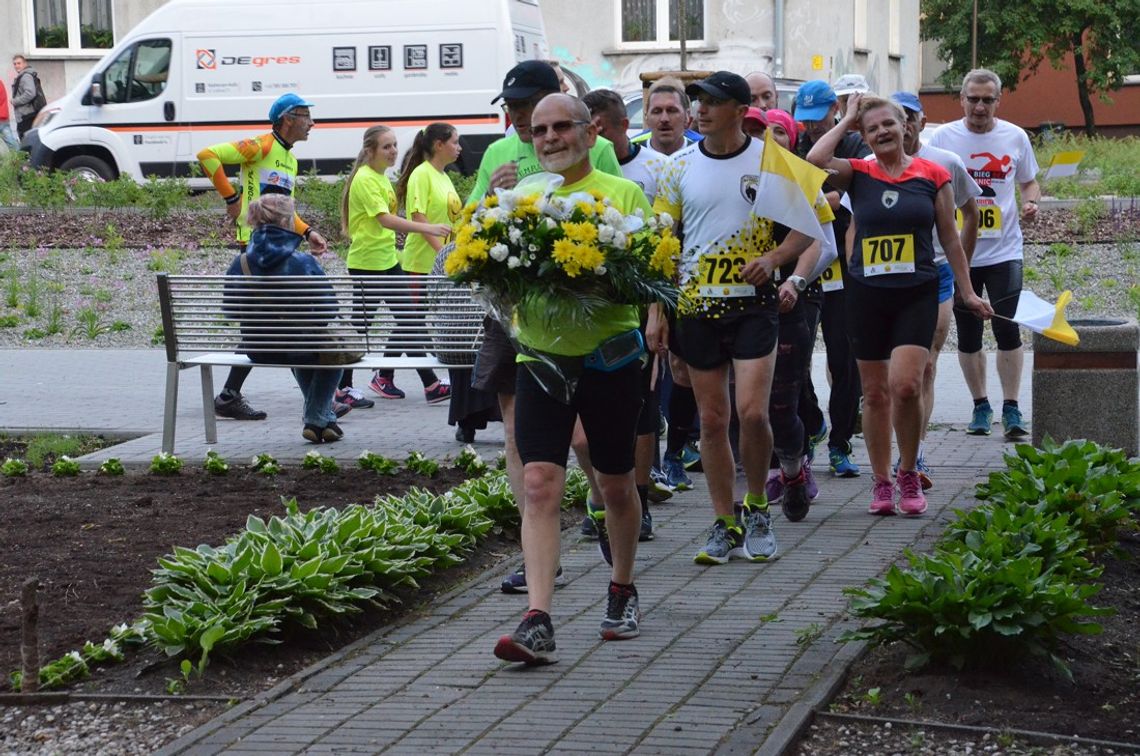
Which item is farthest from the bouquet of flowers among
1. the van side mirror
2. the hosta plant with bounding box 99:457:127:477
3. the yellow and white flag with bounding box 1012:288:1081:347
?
the van side mirror

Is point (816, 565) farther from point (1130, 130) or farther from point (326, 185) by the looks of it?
point (1130, 130)

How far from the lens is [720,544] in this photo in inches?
275

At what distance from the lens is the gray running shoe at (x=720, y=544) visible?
22.9 feet

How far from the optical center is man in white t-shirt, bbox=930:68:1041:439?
10.1 m

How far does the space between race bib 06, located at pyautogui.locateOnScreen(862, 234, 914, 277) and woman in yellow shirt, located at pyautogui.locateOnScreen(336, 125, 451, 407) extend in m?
4.32

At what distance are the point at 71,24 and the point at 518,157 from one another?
1230 inches

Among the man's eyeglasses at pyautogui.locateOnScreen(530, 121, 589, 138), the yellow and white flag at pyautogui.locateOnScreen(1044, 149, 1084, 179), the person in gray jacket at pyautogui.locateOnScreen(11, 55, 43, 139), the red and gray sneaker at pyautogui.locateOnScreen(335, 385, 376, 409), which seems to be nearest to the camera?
the man's eyeglasses at pyautogui.locateOnScreen(530, 121, 589, 138)

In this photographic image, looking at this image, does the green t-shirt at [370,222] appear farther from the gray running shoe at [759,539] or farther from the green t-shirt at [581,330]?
the green t-shirt at [581,330]

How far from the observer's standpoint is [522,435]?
18.6 ft

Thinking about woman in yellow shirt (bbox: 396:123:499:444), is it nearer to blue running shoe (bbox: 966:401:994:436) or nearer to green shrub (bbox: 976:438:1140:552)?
blue running shoe (bbox: 966:401:994:436)

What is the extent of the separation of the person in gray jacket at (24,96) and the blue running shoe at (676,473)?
24.3m

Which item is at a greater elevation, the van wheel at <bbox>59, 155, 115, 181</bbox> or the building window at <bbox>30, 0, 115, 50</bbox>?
the building window at <bbox>30, 0, 115, 50</bbox>

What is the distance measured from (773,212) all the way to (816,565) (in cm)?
139

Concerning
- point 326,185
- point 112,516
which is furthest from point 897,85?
point 112,516
